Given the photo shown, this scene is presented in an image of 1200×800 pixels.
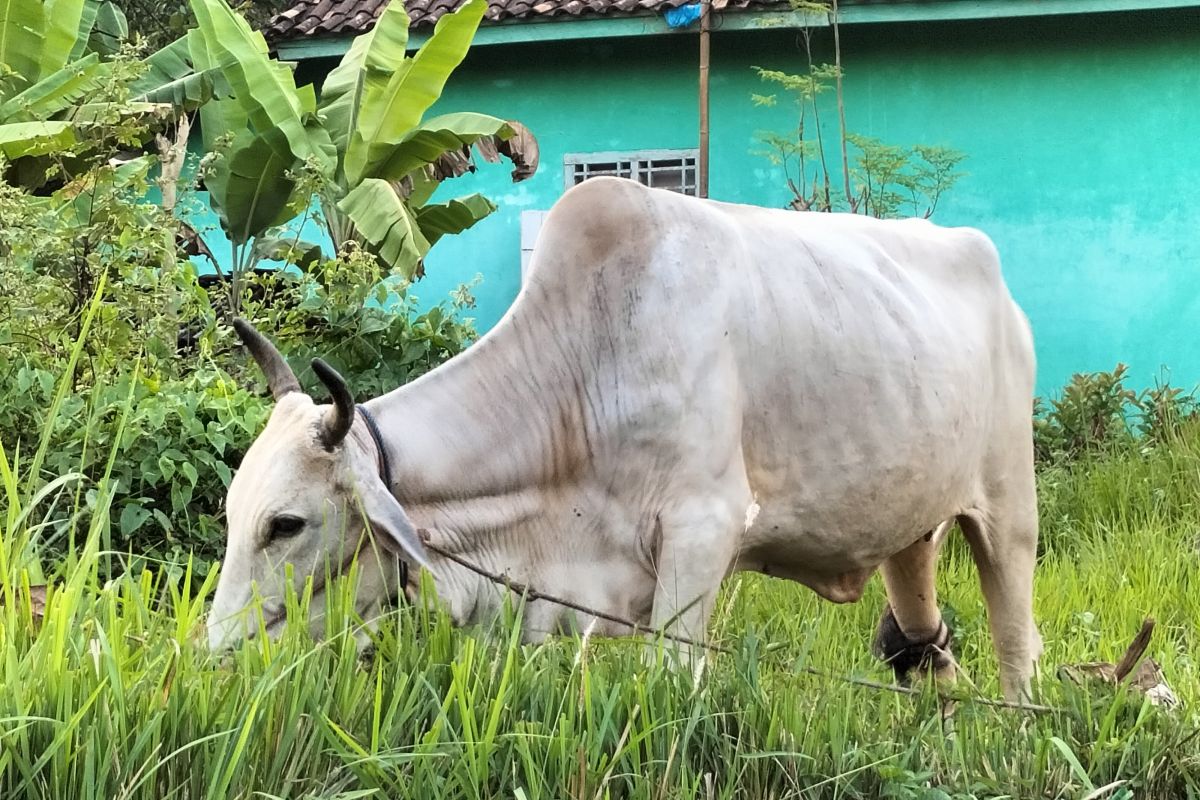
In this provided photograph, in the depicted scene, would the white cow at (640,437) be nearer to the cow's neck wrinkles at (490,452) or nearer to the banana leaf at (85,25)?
the cow's neck wrinkles at (490,452)

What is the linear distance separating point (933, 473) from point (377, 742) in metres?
1.99

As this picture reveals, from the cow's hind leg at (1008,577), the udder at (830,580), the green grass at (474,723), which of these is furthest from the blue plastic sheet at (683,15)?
the green grass at (474,723)

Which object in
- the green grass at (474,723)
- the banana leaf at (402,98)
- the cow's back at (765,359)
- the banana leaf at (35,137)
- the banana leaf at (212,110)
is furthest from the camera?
the banana leaf at (212,110)

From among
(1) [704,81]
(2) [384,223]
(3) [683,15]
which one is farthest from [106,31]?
(1) [704,81]

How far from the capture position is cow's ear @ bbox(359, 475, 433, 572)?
103 inches

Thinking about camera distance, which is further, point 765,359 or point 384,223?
point 384,223

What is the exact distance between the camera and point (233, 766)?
175cm

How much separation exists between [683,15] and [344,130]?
7.84 feet

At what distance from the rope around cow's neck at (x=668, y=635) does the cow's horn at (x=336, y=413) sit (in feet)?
1.08

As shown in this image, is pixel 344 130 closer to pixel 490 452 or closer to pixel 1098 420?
pixel 1098 420

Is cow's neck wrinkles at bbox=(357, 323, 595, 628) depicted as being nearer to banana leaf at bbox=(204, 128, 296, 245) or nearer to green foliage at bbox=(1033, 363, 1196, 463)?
banana leaf at bbox=(204, 128, 296, 245)

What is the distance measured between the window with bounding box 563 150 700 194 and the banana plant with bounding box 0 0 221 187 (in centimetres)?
257

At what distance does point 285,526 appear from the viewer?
2.66 metres

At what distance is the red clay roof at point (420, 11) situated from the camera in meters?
8.48
